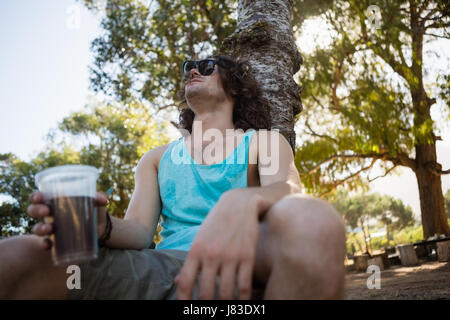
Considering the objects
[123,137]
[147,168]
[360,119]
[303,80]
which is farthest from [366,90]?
[123,137]

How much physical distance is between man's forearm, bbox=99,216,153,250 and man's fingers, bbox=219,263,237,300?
0.58 meters

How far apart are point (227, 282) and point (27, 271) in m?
0.64

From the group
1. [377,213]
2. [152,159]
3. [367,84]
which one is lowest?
[377,213]

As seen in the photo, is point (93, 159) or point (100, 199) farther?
point (93, 159)

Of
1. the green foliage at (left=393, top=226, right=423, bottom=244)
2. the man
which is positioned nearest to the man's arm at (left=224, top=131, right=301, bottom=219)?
the man

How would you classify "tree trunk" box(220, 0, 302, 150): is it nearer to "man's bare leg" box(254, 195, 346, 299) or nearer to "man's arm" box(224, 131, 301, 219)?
"man's arm" box(224, 131, 301, 219)

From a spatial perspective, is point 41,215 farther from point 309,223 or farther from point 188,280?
point 309,223

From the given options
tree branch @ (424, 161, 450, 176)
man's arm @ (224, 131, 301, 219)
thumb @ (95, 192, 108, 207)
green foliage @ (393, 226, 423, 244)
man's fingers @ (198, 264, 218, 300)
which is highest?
tree branch @ (424, 161, 450, 176)

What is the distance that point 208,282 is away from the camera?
2.61 feet

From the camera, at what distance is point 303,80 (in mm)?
10086

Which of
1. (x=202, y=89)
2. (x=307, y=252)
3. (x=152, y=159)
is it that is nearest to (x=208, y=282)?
(x=307, y=252)

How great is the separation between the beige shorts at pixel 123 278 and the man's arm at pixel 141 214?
7cm

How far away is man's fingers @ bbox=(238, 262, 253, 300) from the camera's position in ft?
2.53
